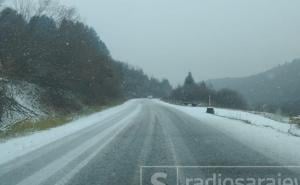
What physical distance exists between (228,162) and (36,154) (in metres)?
5.58

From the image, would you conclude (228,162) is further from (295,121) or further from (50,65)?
(50,65)

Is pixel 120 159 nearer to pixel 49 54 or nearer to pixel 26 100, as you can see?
pixel 26 100

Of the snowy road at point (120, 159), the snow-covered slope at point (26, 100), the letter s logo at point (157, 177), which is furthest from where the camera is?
the snow-covered slope at point (26, 100)

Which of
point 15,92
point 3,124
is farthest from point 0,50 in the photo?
point 3,124

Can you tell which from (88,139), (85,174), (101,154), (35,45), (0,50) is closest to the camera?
(85,174)

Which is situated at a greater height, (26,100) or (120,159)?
(26,100)

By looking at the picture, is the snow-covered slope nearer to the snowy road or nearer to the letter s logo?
the snowy road

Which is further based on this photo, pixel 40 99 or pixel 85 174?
pixel 40 99

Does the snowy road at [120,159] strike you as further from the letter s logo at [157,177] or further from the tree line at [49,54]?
the tree line at [49,54]

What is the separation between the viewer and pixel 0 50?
39438 mm

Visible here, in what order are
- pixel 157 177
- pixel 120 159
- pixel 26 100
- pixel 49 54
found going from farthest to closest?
1. pixel 49 54
2. pixel 26 100
3. pixel 120 159
4. pixel 157 177

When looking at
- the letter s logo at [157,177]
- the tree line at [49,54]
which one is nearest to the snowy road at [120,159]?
the letter s logo at [157,177]

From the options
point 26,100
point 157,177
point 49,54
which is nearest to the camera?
point 157,177

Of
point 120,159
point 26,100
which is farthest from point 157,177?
point 26,100
